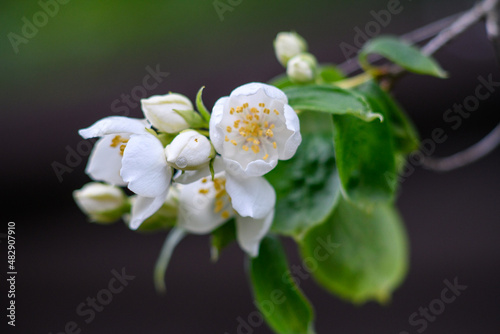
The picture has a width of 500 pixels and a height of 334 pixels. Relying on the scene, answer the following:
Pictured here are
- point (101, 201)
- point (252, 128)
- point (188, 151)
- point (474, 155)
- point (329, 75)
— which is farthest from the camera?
point (474, 155)

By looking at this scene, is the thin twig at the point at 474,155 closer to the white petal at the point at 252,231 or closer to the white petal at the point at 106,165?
the white petal at the point at 252,231

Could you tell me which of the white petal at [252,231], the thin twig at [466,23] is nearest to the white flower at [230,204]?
the white petal at [252,231]

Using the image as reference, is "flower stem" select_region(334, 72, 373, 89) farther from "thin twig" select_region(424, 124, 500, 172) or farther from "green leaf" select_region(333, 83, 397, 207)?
"thin twig" select_region(424, 124, 500, 172)

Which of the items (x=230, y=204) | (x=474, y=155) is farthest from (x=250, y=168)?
(x=474, y=155)

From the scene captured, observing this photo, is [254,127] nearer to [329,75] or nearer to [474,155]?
[329,75]

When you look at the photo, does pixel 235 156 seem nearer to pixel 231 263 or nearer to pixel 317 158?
pixel 317 158

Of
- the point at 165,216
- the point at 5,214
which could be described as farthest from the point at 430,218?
the point at 5,214
